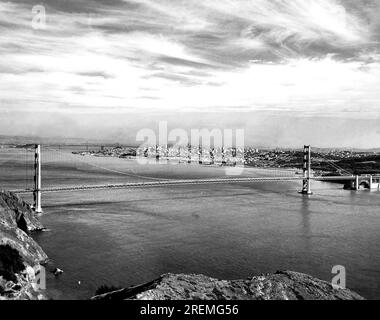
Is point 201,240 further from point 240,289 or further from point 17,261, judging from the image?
point 240,289

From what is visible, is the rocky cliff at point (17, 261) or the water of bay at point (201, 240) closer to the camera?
the rocky cliff at point (17, 261)

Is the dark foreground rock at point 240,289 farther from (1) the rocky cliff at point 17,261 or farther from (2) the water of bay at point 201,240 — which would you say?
(2) the water of bay at point 201,240

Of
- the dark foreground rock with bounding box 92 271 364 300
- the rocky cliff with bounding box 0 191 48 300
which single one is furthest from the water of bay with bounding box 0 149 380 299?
the dark foreground rock with bounding box 92 271 364 300

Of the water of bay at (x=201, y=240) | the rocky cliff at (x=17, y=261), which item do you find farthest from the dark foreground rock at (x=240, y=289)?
the water of bay at (x=201, y=240)

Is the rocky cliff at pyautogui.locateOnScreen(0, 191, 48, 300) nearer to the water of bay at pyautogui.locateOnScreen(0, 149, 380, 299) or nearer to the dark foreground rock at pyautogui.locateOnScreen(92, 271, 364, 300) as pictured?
the water of bay at pyautogui.locateOnScreen(0, 149, 380, 299)

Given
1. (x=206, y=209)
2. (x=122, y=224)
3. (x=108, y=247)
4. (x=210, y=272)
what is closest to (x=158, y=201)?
(x=206, y=209)

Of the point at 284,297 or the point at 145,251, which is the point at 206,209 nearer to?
the point at 145,251

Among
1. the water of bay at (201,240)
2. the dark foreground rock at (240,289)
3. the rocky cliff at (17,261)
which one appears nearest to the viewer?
the dark foreground rock at (240,289)
